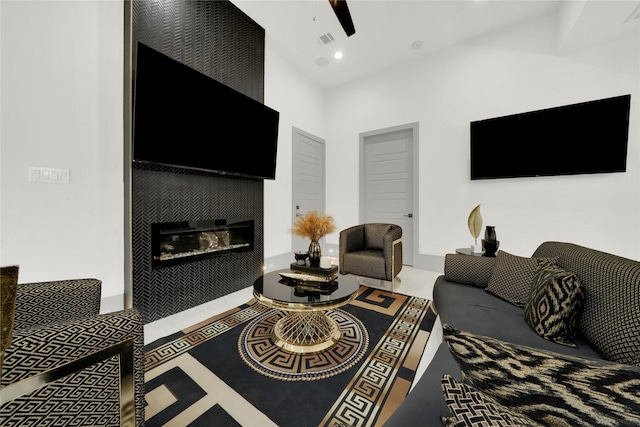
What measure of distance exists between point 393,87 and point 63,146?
4.54 metres

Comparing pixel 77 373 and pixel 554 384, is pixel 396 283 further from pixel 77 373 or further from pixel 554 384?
pixel 77 373

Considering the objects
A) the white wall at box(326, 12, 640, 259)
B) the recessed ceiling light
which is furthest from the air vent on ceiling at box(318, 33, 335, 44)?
the white wall at box(326, 12, 640, 259)

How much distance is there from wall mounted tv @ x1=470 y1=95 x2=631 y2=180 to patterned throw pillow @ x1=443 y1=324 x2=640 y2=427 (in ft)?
11.8

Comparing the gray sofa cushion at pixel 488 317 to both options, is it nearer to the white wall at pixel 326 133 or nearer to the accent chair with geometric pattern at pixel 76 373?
the accent chair with geometric pattern at pixel 76 373

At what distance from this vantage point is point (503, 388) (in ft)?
1.76

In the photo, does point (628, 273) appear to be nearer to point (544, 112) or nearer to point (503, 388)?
point (503, 388)

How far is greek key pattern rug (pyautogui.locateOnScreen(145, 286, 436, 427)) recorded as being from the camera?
1246mm

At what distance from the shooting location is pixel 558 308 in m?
1.19

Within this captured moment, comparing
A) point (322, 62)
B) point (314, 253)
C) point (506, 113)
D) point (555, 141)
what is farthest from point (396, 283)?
point (322, 62)

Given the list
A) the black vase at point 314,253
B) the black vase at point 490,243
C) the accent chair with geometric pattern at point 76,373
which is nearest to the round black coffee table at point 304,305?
the black vase at point 314,253

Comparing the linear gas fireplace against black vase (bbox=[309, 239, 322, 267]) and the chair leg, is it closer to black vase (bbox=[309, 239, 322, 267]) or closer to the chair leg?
black vase (bbox=[309, 239, 322, 267])

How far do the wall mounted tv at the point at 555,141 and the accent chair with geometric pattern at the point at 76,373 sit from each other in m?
4.18

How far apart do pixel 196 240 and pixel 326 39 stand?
134 inches

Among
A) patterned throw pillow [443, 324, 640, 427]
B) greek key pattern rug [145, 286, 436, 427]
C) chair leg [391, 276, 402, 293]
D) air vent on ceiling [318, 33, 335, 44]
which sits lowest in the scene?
greek key pattern rug [145, 286, 436, 427]
